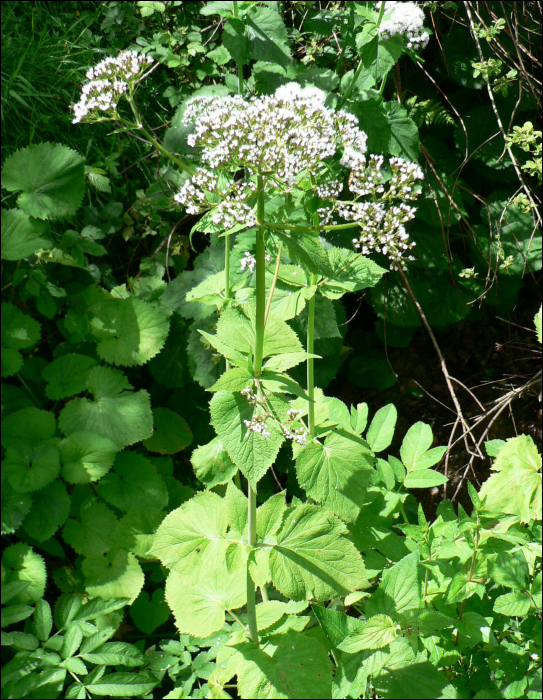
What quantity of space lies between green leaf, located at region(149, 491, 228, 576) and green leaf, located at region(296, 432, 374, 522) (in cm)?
23

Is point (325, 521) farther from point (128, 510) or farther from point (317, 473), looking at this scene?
point (128, 510)

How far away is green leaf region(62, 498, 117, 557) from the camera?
190cm

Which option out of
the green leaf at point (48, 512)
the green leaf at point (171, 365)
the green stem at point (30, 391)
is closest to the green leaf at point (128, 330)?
the green leaf at point (171, 365)

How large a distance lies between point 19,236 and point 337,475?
1420mm

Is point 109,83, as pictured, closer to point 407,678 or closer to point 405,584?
point 405,584

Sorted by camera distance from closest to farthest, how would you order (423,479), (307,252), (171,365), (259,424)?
1. (307,252)
2. (259,424)
3. (423,479)
4. (171,365)

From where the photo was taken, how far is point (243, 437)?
3.71ft

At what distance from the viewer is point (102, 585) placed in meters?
1.88

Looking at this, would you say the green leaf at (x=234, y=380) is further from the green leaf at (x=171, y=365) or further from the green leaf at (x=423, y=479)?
the green leaf at (x=171, y=365)

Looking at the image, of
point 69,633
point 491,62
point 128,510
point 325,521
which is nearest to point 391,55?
point 491,62

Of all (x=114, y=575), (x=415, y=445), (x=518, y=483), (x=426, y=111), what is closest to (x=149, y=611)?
(x=114, y=575)

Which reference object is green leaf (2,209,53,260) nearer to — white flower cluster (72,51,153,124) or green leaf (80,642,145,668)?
white flower cluster (72,51,153,124)

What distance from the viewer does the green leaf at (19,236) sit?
76.4 inches

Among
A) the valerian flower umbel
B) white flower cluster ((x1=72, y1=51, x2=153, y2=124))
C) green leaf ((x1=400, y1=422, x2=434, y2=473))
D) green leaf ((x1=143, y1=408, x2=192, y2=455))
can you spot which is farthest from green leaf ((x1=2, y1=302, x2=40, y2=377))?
green leaf ((x1=400, y1=422, x2=434, y2=473))
